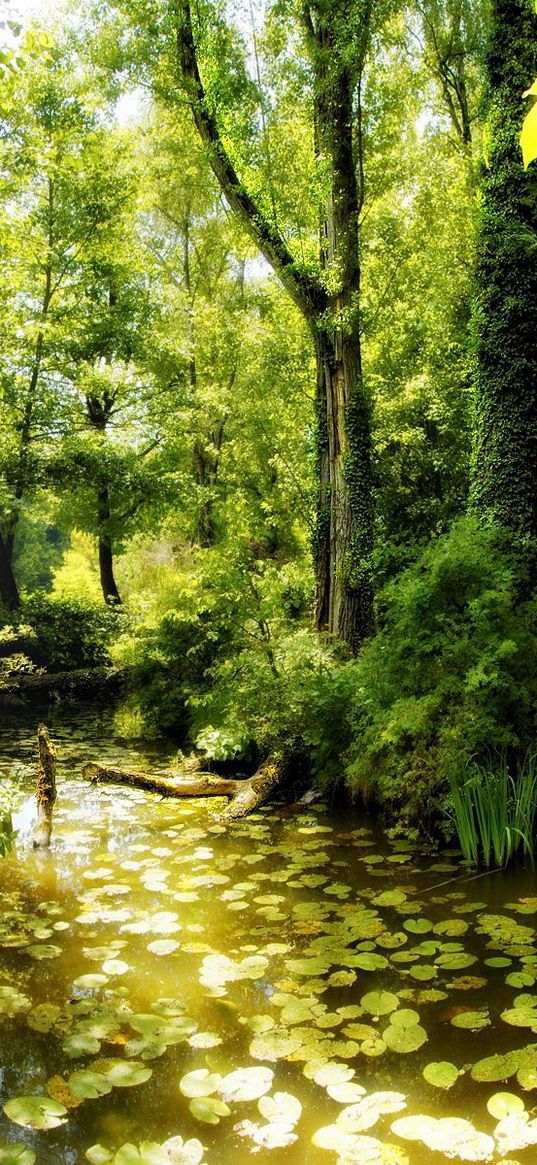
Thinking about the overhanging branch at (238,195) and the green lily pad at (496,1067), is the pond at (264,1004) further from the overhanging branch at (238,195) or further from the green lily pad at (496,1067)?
the overhanging branch at (238,195)

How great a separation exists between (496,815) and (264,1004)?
239cm

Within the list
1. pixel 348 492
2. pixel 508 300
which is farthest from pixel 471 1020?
pixel 348 492

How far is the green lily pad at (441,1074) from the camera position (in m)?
2.76

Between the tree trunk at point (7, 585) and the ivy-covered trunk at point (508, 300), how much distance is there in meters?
14.5

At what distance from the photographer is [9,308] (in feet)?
53.6

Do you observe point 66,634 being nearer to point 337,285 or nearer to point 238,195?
point 238,195

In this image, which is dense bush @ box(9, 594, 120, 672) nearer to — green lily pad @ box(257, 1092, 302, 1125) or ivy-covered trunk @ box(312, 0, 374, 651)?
ivy-covered trunk @ box(312, 0, 374, 651)

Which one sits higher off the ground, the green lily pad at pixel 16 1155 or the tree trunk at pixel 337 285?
the tree trunk at pixel 337 285

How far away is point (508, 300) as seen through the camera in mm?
7770

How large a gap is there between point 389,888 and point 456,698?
169cm

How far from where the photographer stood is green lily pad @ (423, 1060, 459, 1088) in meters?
2.76

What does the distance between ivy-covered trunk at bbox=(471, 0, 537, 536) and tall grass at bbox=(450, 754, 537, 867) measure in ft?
10.0

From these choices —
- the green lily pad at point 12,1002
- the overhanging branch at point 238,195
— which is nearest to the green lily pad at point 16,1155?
the green lily pad at point 12,1002

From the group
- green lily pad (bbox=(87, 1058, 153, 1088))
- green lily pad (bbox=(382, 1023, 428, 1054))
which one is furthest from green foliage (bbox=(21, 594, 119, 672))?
green lily pad (bbox=(382, 1023, 428, 1054))
